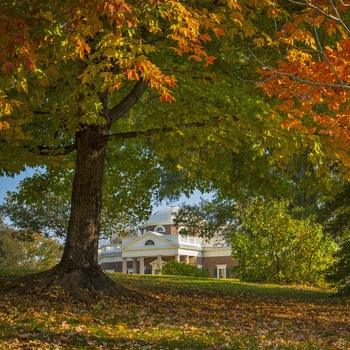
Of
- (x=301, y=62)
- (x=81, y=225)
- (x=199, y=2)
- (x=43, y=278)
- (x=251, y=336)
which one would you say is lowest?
(x=251, y=336)

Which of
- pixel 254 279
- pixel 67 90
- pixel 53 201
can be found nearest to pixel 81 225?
pixel 67 90

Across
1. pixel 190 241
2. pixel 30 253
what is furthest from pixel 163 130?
pixel 190 241

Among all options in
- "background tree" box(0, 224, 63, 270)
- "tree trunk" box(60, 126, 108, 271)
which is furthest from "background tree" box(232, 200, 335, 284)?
"background tree" box(0, 224, 63, 270)

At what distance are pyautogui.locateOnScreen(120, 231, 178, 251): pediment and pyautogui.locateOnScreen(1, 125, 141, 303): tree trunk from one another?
51.2 metres

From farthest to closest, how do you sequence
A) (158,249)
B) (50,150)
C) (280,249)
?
(158,249) → (280,249) → (50,150)

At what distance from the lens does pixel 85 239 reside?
487 inches

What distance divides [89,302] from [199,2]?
21.6 feet

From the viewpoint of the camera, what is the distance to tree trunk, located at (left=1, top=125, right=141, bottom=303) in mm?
11781

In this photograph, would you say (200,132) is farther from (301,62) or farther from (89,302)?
(89,302)

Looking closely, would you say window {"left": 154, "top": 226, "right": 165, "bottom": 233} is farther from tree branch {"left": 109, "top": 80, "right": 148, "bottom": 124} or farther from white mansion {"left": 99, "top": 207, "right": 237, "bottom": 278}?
tree branch {"left": 109, "top": 80, "right": 148, "bottom": 124}

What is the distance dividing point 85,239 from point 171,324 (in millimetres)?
3847

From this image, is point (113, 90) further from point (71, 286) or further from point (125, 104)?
point (71, 286)

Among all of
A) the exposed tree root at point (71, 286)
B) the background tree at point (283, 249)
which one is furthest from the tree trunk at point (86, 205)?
the background tree at point (283, 249)

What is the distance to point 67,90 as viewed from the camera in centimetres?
1102
